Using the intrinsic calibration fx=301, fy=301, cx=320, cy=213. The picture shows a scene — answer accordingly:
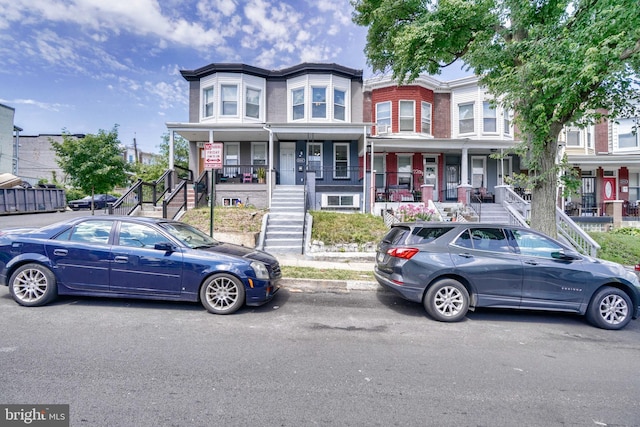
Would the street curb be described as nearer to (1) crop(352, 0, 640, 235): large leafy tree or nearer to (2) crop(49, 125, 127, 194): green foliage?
(1) crop(352, 0, 640, 235): large leafy tree

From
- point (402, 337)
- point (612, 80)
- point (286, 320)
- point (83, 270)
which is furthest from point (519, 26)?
point (83, 270)

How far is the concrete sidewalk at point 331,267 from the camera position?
22.2 feet

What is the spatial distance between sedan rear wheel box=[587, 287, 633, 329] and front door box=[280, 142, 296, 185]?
13.6 meters

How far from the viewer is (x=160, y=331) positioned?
4285 millimetres

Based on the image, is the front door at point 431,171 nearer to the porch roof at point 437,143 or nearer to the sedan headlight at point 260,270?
the porch roof at point 437,143

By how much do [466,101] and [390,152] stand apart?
527 centimetres

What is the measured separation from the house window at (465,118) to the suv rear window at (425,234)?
47.4 ft

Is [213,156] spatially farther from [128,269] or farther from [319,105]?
[319,105]

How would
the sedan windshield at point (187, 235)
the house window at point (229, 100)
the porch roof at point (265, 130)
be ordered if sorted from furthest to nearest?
1. the house window at point (229, 100)
2. the porch roof at point (265, 130)
3. the sedan windshield at point (187, 235)

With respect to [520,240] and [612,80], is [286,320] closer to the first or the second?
[520,240]

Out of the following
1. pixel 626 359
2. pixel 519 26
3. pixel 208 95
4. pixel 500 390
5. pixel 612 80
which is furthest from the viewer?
pixel 208 95

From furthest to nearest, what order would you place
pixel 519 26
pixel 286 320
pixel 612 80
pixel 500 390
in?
1. pixel 519 26
2. pixel 612 80
3. pixel 286 320
4. pixel 500 390

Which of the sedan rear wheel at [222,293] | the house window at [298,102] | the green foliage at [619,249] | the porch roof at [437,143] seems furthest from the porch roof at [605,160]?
the sedan rear wheel at [222,293]

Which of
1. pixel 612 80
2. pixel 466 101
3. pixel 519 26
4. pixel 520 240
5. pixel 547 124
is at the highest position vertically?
A: pixel 466 101
